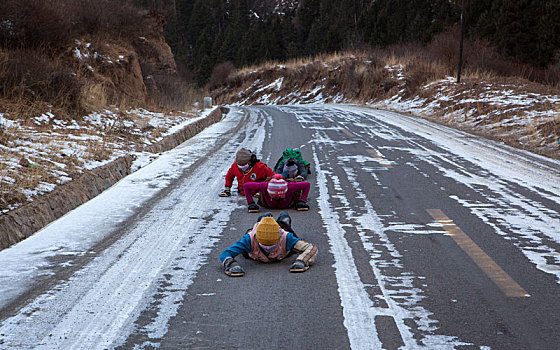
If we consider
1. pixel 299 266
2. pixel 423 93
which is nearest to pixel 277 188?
pixel 299 266

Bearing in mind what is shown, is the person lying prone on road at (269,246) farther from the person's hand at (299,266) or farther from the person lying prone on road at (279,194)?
the person lying prone on road at (279,194)

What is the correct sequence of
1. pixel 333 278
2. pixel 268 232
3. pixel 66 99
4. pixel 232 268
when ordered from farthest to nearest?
pixel 66 99 < pixel 268 232 < pixel 232 268 < pixel 333 278

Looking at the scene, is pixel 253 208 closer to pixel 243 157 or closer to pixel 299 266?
pixel 243 157

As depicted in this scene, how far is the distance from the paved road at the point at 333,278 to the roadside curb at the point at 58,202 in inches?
16.4

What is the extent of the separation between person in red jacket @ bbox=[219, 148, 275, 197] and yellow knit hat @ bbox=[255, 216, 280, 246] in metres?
2.67

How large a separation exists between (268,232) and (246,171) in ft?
9.44

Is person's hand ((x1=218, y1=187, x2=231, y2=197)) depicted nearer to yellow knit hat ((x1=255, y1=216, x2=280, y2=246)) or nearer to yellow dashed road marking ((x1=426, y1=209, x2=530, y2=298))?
yellow knit hat ((x1=255, y1=216, x2=280, y2=246))

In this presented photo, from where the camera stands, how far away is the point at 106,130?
12031mm

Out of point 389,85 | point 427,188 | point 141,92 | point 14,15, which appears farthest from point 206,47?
point 427,188

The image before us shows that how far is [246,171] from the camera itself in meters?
7.41

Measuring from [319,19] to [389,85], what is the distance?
179ft

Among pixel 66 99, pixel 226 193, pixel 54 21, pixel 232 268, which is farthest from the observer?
pixel 54 21

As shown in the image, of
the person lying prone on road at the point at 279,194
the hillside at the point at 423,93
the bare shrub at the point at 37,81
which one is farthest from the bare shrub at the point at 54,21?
the hillside at the point at 423,93

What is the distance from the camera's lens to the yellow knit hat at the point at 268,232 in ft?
15.2
